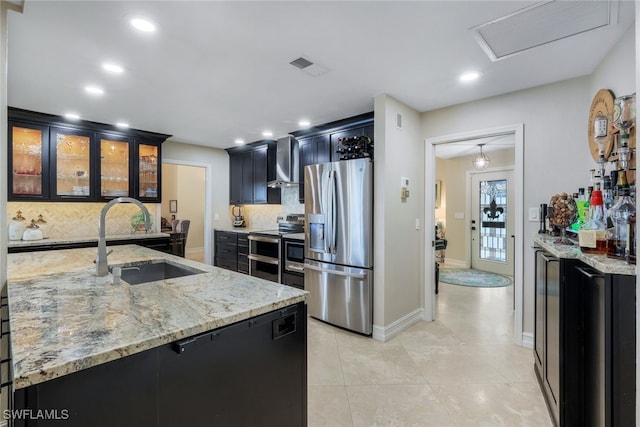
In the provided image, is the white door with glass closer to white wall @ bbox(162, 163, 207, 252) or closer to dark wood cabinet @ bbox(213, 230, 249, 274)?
dark wood cabinet @ bbox(213, 230, 249, 274)

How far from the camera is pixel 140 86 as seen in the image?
2.85 meters

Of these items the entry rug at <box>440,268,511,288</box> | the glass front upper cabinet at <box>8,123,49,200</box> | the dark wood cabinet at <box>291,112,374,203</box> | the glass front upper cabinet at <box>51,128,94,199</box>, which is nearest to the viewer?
the glass front upper cabinet at <box>8,123,49,200</box>

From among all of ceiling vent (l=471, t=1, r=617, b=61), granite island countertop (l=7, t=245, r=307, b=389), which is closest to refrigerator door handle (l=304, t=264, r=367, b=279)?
granite island countertop (l=7, t=245, r=307, b=389)

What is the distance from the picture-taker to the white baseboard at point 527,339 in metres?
2.85

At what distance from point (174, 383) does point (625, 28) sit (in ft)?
10.2

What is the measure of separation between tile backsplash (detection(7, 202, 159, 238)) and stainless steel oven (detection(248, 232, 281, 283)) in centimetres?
188

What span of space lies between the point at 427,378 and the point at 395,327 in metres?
0.82

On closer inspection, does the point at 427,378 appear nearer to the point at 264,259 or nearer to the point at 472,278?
the point at 264,259

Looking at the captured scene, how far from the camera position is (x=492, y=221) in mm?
6121

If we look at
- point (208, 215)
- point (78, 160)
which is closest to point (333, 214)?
point (208, 215)

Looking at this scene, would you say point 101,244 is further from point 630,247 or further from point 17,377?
point 630,247

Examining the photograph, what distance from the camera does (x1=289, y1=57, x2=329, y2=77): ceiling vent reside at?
236 centimetres

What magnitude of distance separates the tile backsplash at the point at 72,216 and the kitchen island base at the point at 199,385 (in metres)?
4.15

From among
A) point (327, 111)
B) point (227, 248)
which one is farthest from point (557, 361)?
point (227, 248)
